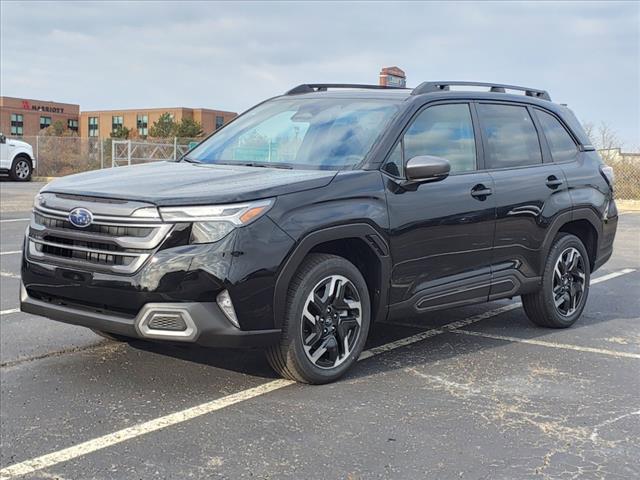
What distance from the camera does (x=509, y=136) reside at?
592 cm

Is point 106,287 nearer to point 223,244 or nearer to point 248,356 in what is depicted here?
point 223,244

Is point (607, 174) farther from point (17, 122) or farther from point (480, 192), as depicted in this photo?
point (17, 122)

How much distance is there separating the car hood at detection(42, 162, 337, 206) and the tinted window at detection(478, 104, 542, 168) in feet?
5.57

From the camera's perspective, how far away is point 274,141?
529 centimetres

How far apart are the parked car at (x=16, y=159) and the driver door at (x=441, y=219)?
21.2 m

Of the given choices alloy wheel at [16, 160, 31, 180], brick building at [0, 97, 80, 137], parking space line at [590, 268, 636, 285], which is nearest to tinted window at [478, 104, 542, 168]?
parking space line at [590, 268, 636, 285]

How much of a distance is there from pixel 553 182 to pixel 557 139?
0.54m

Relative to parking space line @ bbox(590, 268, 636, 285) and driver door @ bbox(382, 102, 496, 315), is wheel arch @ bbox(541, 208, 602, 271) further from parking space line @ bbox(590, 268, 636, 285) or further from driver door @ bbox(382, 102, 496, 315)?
parking space line @ bbox(590, 268, 636, 285)

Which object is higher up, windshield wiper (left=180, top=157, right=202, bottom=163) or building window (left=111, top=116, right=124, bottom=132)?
building window (left=111, top=116, right=124, bottom=132)

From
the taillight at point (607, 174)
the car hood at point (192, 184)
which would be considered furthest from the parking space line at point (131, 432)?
the taillight at point (607, 174)

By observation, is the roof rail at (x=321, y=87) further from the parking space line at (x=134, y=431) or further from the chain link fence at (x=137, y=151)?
the chain link fence at (x=137, y=151)

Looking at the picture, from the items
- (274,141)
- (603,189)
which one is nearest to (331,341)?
(274,141)

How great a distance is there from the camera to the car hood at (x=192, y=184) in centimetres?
401

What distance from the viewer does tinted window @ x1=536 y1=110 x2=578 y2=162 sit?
630 centimetres
